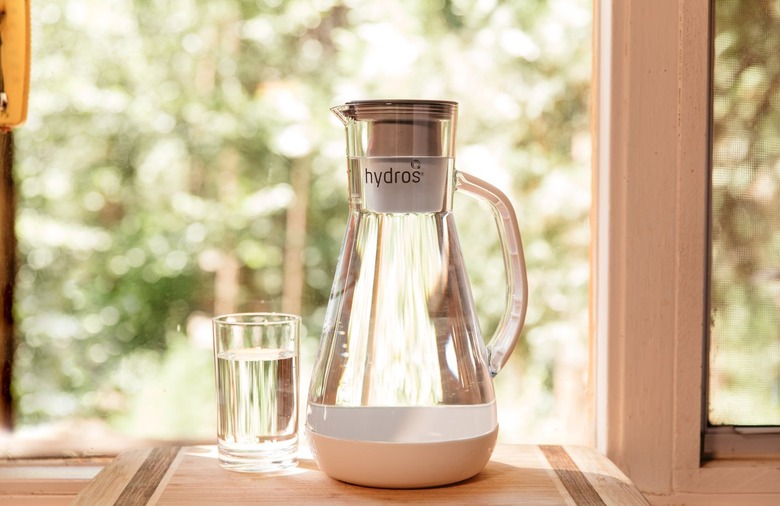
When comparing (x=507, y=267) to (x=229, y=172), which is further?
(x=229, y=172)

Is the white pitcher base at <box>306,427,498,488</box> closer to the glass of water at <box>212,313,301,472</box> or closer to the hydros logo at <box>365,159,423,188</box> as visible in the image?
the glass of water at <box>212,313,301,472</box>

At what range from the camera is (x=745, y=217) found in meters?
0.95

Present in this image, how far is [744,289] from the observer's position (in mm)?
957

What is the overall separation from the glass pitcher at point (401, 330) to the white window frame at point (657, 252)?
0.24 metres

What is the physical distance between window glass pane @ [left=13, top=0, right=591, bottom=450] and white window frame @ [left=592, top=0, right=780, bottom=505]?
0.07 meters

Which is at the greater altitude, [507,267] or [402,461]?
[507,267]

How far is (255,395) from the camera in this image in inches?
31.1

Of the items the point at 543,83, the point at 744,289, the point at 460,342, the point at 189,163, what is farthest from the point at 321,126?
the point at 744,289

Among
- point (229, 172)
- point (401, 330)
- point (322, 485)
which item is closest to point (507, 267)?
point (401, 330)

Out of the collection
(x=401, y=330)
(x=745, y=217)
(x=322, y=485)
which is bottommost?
(x=322, y=485)

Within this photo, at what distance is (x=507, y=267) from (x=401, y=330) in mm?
133

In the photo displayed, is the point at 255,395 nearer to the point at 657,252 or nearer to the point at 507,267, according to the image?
the point at 507,267

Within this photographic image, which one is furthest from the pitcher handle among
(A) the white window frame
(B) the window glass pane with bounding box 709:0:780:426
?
(B) the window glass pane with bounding box 709:0:780:426

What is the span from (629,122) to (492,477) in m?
0.40
